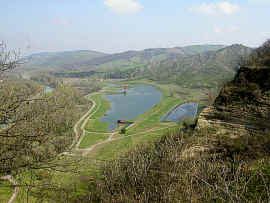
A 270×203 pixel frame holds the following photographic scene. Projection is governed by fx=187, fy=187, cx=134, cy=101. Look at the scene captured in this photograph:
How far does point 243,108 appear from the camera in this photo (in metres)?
22.8

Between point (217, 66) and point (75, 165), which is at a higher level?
point (217, 66)

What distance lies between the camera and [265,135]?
17.6 meters

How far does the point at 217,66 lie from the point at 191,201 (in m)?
194

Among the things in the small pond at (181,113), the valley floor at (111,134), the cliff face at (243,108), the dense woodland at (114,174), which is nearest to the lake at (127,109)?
the valley floor at (111,134)

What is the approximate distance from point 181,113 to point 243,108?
5840cm

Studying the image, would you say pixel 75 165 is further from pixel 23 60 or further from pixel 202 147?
pixel 202 147

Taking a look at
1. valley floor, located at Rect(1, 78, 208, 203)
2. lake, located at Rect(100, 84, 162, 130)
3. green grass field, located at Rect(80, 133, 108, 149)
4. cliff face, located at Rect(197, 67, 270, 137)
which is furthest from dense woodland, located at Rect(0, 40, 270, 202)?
lake, located at Rect(100, 84, 162, 130)

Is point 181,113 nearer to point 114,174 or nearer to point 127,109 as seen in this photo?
point 127,109

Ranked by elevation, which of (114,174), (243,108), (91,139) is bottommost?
(91,139)

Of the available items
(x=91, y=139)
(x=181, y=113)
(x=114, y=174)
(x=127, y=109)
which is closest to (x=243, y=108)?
(x=114, y=174)

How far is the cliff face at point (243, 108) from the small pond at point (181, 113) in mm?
45573

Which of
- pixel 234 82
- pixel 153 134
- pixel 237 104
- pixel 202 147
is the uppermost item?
pixel 234 82

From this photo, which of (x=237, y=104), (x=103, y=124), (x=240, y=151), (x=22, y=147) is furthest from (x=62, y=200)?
(x=103, y=124)

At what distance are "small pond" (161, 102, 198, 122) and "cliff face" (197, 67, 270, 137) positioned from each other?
150 feet
